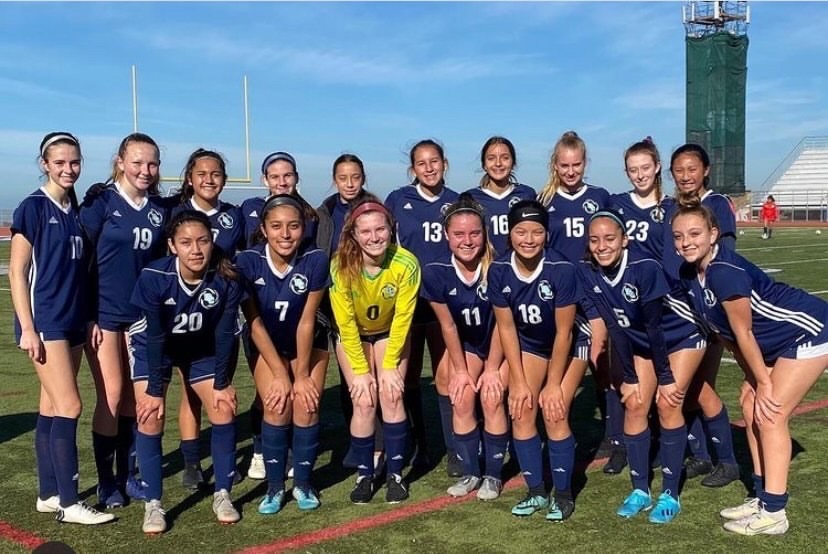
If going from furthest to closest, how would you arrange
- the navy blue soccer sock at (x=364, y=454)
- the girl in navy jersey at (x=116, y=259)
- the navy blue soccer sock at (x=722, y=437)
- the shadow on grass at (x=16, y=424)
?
the shadow on grass at (x=16, y=424) < the navy blue soccer sock at (x=722, y=437) < the navy blue soccer sock at (x=364, y=454) < the girl in navy jersey at (x=116, y=259)

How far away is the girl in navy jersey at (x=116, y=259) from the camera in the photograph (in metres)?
4.26

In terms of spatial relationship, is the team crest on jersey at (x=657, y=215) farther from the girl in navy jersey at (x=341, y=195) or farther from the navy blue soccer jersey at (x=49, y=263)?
the navy blue soccer jersey at (x=49, y=263)

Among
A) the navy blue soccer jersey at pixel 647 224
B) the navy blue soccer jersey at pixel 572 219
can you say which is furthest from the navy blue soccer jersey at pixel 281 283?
the navy blue soccer jersey at pixel 647 224

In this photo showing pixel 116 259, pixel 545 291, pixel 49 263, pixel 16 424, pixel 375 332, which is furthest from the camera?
pixel 16 424

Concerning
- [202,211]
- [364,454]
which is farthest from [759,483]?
[202,211]

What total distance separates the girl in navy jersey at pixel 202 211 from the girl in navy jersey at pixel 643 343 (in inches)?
78.2

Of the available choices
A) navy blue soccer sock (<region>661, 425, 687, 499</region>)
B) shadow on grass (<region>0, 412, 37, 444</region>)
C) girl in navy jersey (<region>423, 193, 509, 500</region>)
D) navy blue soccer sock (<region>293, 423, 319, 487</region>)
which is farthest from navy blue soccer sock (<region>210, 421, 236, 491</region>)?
Result: shadow on grass (<region>0, 412, 37, 444</region>)

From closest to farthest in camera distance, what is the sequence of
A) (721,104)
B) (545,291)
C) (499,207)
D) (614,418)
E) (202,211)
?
(545,291)
(202,211)
(614,418)
(499,207)
(721,104)

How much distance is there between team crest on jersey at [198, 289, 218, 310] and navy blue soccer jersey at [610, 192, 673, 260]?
91.6 inches

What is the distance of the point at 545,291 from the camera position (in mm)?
4160

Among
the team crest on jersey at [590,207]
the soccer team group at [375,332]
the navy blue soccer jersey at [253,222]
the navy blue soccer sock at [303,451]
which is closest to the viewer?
the soccer team group at [375,332]

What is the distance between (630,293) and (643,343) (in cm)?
29

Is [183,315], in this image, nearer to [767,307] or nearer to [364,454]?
[364,454]

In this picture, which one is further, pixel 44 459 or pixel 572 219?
pixel 572 219
